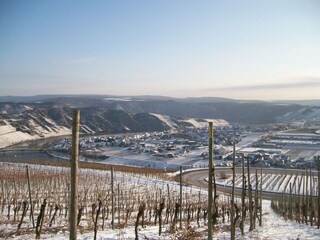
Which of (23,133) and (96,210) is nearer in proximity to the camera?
(96,210)

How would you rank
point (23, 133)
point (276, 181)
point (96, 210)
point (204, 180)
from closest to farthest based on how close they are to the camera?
point (96, 210)
point (276, 181)
point (204, 180)
point (23, 133)

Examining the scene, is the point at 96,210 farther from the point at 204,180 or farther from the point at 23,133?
the point at 23,133

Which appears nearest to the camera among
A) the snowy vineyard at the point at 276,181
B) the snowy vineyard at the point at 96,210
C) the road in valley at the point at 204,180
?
the snowy vineyard at the point at 96,210

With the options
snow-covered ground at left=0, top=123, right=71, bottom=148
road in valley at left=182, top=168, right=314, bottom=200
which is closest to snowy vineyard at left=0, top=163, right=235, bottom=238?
road in valley at left=182, top=168, right=314, bottom=200

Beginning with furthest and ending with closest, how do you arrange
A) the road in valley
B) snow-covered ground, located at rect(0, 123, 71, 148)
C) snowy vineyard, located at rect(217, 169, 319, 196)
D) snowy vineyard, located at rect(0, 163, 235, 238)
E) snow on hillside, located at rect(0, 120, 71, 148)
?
snow on hillside, located at rect(0, 120, 71, 148) < snow-covered ground, located at rect(0, 123, 71, 148) < snowy vineyard, located at rect(217, 169, 319, 196) < the road in valley < snowy vineyard, located at rect(0, 163, 235, 238)

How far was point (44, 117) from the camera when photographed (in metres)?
91.1

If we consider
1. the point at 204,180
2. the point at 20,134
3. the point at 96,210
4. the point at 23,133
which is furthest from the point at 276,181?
the point at 23,133

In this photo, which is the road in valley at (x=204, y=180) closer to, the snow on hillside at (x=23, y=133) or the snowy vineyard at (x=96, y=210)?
the snowy vineyard at (x=96, y=210)

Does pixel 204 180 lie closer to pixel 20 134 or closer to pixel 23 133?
pixel 20 134

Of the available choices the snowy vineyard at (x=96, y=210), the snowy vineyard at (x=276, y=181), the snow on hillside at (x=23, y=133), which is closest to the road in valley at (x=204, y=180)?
the snowy vineyard at (x=276, y=181)

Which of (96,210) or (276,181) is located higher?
(96,210)

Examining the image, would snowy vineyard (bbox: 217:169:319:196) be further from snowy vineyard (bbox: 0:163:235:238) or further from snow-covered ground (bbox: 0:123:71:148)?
snow-covered ground (bbox: 0:123:71:148)

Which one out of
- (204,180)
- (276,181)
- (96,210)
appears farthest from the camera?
(204,180)

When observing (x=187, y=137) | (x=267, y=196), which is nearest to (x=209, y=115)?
(x=187, y=137)
